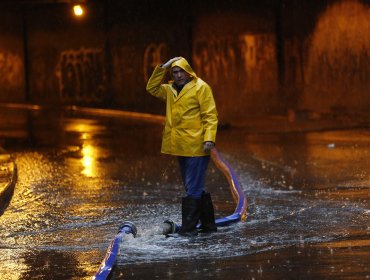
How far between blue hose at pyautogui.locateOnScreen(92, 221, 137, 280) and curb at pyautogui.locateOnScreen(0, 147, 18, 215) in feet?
8.77

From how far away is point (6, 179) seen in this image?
1295 cm

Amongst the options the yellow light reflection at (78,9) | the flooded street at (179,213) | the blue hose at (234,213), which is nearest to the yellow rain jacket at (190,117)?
the blue hose at (234,213)

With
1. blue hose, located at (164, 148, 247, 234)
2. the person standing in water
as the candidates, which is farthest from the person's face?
blue hose, located at (164, 148, 247, 234)

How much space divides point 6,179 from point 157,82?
165 inches

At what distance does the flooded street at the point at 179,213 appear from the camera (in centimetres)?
780

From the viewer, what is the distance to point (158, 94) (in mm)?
9680

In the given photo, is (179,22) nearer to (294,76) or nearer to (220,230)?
(294,76)

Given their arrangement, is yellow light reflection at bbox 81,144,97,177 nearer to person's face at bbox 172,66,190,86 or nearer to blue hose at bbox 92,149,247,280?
blue hose at bbox 92,149,247,280

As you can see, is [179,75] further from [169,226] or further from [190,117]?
[169,226]

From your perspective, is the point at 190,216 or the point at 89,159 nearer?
the point at 190,216

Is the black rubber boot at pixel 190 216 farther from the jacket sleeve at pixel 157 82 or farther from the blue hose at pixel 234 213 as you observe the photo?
the jacket sleeve at pixel 157 82

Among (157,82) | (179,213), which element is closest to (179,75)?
(157,82)

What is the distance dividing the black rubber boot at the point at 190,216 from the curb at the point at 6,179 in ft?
9.04

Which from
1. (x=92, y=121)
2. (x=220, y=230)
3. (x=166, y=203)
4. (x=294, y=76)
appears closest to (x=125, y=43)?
(x=92, y=121)
